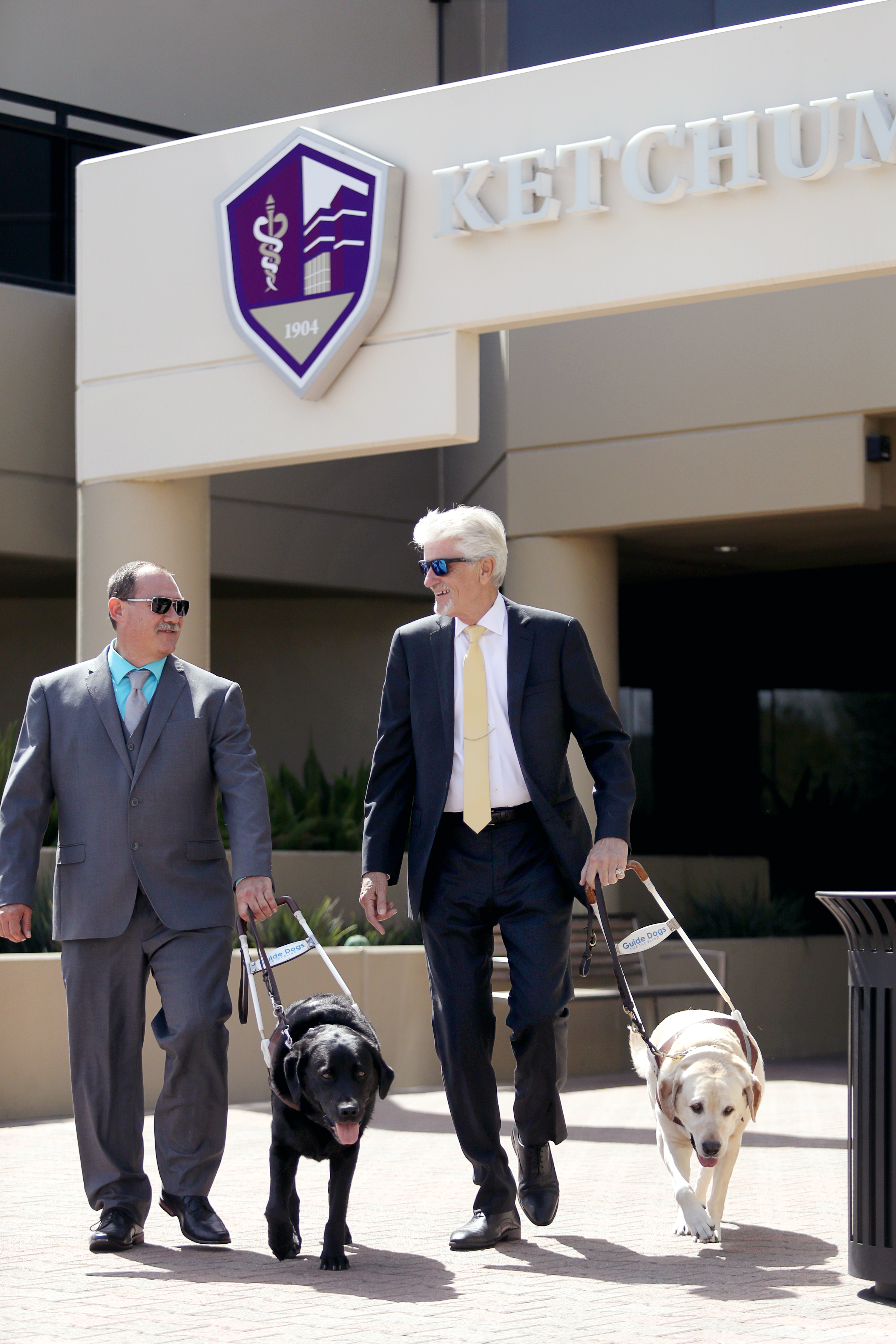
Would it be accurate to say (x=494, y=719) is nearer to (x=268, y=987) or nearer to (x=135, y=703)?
(x=268, y=987)

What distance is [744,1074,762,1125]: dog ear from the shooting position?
5.11 meters

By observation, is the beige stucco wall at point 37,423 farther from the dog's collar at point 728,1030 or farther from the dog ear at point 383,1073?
the dog ear at point 383,1073

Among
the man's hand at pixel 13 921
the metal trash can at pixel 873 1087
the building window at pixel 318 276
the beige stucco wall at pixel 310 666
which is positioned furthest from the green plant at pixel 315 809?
the metal trash can at pixel 873 1087

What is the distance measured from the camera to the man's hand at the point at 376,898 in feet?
16.8

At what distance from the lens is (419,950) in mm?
9867

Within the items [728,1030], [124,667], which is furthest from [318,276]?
[728,1030]

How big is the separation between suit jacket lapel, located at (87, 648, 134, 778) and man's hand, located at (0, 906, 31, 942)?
54 cm

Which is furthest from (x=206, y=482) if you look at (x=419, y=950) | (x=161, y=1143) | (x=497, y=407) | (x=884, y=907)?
(x=884, y=907)

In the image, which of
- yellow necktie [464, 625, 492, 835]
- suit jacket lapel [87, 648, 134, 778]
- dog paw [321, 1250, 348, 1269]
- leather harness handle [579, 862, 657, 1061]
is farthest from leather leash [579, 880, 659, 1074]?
suit jacket lapel [87, 648, 134, 778]

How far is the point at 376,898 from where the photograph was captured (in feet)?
16.8

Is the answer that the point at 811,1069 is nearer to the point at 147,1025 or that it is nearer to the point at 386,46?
the point at 147,1025

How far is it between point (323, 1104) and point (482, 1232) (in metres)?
0.80

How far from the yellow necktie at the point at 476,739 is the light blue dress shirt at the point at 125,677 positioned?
1037 millimetres

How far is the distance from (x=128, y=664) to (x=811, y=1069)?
6.82 metres
